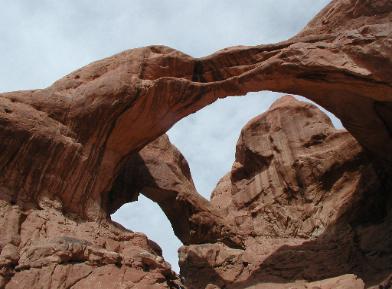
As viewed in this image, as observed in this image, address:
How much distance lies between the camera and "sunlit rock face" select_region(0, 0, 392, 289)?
14.0 metres

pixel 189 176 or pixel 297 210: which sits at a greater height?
pixel 189 176

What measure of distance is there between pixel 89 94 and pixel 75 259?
4.57 meters

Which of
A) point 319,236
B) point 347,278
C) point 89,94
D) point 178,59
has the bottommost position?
point 347,278

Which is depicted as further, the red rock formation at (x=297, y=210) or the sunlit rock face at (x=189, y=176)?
the red rock formation at (x=297, y=210)

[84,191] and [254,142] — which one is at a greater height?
[254,142]

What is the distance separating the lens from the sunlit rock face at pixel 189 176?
14.0m

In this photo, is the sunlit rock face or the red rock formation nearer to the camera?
the sunlit rock face

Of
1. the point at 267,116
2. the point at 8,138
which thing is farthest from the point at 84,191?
the point at 267,116

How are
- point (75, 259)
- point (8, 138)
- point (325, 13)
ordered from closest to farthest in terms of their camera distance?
point (75, 259) → point (8, 138) → point (325, 13)

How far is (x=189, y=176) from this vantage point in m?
22.1

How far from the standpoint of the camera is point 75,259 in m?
13.2

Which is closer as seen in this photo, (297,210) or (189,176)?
(297,210)

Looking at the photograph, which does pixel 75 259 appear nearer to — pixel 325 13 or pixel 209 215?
pixel 209 215

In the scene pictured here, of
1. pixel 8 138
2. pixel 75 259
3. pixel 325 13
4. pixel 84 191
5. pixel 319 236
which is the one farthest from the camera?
pixel 319 236
